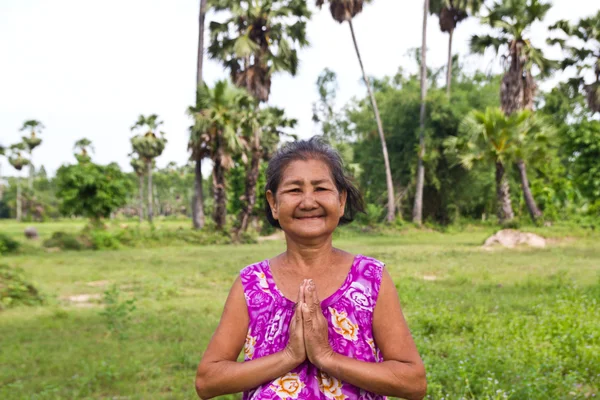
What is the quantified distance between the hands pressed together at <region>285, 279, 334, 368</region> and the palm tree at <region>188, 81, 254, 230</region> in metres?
19.9

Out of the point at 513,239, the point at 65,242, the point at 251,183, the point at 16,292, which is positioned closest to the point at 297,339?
the point at 16,292

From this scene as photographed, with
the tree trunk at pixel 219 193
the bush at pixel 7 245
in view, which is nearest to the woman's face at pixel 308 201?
the bush at pixel 7 245

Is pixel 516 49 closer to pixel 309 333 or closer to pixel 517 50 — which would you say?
pixel 517 50

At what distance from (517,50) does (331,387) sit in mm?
22733

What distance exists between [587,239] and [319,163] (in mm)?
20431

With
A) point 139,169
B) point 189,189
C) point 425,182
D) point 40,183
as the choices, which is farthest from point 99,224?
point 40,183

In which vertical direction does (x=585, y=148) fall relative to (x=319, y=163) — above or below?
above

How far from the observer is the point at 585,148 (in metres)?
24.4

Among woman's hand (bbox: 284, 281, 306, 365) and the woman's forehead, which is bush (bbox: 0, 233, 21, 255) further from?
woman's hand (bbox: 284, 281, 306, 365)

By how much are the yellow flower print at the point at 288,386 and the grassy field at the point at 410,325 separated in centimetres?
244

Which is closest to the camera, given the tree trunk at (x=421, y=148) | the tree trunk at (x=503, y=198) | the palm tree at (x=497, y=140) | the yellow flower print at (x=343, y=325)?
the yellow flower print at (x=343, y=325)

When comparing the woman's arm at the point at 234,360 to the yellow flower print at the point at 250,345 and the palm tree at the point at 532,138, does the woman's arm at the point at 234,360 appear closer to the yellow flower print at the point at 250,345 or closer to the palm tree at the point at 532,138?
the yellow flower print at the point at 250,345

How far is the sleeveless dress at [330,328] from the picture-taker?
158 cm

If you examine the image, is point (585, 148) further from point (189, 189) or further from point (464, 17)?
point (189, 189)
